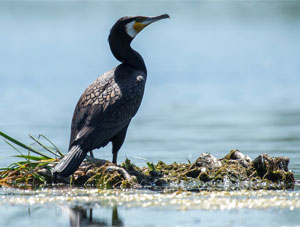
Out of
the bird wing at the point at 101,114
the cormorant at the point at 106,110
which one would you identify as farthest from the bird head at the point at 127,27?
the bird wing at the point at 101,114

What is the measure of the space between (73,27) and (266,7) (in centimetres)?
1019

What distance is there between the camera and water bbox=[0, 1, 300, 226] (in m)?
11.0

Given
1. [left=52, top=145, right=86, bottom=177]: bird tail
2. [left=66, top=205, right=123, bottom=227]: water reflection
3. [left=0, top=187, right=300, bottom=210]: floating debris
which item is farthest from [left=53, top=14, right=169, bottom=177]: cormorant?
[left=66, top=205, right=123, bottom=227]: water reflection

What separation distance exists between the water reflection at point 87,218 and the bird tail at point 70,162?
1.09 m

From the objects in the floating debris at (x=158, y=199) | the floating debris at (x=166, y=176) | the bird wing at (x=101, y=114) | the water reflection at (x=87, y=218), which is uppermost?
the bird wing at (x=101, y=114)

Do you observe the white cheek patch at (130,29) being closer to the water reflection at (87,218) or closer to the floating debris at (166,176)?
the floating debris at (166,176)

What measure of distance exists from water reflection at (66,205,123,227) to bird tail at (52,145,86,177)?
1.09 m

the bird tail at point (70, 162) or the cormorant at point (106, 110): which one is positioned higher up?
the cormorant at point (106, 110)

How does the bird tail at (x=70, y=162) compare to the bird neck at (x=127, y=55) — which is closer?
the bird tail at (x=70, y=162)

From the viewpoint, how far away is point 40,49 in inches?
1201

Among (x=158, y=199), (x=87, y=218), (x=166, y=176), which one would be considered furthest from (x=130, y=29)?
(x=87, y=218)

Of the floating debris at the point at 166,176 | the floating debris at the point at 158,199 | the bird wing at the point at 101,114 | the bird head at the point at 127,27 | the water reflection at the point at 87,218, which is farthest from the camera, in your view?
the bird head at the point at 127,27

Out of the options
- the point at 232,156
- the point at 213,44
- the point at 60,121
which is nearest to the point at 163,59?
the point at 213,44

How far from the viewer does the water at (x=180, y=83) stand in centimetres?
1104
